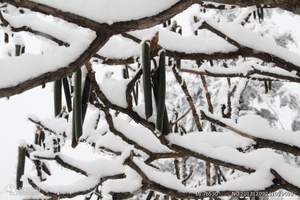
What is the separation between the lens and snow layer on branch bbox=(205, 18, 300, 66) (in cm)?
173

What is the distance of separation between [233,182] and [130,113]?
0.50 meters

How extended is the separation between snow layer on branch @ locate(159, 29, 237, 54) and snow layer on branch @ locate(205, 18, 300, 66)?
0.05 metres

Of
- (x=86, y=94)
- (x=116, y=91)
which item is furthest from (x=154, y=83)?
(x=116, y=91)

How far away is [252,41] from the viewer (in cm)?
174

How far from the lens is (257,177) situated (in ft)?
5.86

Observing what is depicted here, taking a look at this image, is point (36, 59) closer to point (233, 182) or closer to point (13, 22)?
point (13, 22)

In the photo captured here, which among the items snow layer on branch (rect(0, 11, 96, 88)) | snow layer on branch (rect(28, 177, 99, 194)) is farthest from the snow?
snow layer on branch (rect(0, 11, 96, 88))

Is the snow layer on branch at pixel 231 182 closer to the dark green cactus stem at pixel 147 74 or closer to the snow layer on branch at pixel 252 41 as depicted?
the snow layer on branch at pixel 252 41

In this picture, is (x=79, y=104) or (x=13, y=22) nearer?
(x=79, y=104)

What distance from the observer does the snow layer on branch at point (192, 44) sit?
5.64ft

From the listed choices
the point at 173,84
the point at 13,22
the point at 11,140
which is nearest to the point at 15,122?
the point at 11,140

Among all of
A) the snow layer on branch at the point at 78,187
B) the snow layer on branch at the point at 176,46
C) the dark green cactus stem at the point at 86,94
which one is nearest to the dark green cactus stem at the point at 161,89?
the dark green cactus stem at the point at 86,94

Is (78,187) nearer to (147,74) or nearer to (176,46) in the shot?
(176,46)

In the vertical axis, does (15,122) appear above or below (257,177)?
below
